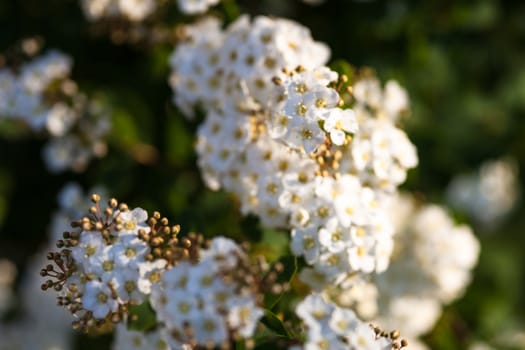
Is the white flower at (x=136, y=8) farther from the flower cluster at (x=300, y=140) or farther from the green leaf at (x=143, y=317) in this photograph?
the green leaf at (x=143, y=317)

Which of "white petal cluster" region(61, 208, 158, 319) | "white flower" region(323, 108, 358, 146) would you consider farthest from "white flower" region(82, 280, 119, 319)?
"white flower" region(323, 108, 358, 146)

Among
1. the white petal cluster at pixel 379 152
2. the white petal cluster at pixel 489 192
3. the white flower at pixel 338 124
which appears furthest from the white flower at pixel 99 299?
the white petal cluster at pixel 489 192

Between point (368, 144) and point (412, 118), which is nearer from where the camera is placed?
point (368, 144)

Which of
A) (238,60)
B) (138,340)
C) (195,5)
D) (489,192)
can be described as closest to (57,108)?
(195,5)

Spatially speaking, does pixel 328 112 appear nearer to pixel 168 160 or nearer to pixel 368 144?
pixel 368 144

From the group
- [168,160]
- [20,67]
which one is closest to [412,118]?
[168,160]

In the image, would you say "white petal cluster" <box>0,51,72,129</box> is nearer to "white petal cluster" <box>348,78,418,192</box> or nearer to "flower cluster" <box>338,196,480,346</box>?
"white petal cluster" <box>348,78,418,192</box>
